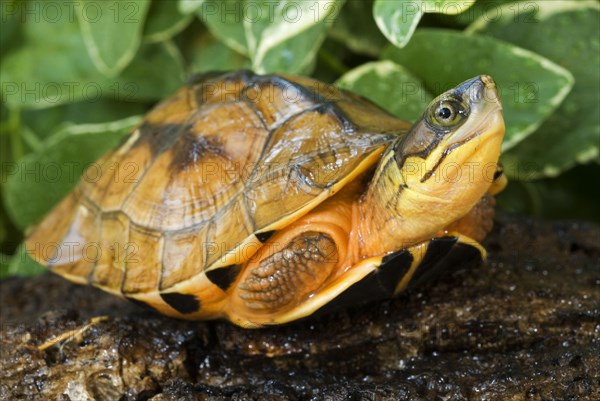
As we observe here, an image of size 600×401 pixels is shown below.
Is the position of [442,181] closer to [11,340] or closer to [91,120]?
[11,340]

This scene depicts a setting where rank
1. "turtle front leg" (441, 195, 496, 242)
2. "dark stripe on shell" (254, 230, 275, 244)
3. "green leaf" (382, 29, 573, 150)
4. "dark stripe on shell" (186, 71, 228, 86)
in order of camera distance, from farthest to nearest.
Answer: "green leaf" (382, 29, 573, 150)
"dark stripe on shell" (186, 71, 228, 86)
"turtle front leg" (441, 195, 496, 242)
"dark stripe on shell" (254, 230, 275, 244)

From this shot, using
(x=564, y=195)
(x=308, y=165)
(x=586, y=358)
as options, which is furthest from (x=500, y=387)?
(x=564, y=195)

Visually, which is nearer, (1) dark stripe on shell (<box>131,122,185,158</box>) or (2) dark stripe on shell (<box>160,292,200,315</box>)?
(2) dark stripe on shell (<box>160,292,200,315</box>)

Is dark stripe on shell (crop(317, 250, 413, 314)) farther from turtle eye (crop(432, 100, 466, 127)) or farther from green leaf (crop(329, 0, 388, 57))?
green leaf (crop(329, 0, 388, 57))

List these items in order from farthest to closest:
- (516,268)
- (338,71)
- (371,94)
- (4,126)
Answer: (4,126)
(338,71)
(371,94)
(516,268)

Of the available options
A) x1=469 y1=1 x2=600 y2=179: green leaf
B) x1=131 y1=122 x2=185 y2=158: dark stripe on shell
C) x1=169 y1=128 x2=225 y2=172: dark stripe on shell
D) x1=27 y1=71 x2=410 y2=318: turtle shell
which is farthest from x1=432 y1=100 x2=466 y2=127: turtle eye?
x1=469 y1=1 x2=600 y2=179: green leaf

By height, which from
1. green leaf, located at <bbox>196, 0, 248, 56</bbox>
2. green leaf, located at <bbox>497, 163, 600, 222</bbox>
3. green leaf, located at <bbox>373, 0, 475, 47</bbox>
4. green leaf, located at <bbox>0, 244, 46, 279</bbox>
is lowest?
green leaf, located at <bbox>497, 163, 600, 222</bbox>

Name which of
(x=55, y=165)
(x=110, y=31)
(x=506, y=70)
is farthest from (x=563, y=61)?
(x=55, y=165)
